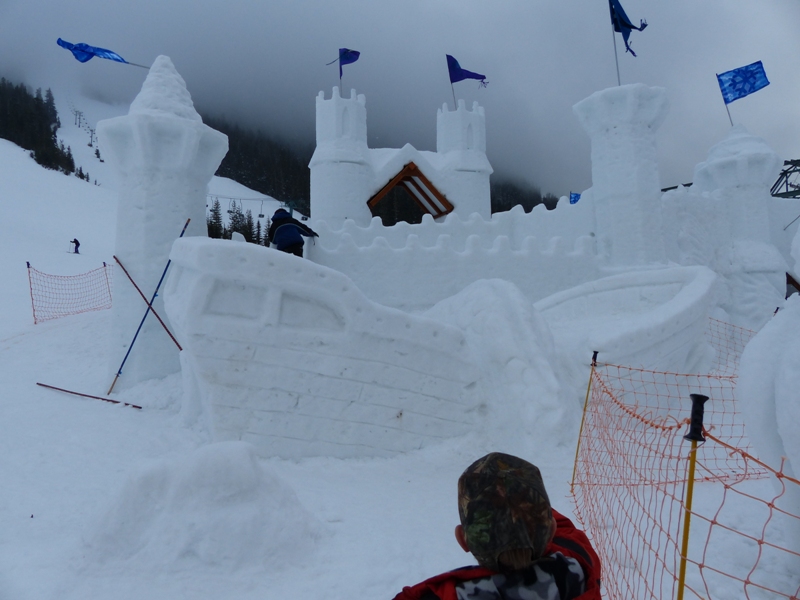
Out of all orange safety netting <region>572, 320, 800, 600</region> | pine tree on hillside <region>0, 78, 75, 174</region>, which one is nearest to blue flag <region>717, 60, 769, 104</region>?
orange safety netting <region>572, 320, 800, 600</region>

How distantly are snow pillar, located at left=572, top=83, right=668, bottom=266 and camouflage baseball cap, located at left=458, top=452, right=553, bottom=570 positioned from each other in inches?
365

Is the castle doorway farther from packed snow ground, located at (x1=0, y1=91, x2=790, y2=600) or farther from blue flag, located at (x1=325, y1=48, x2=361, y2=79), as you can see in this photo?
packed snow ground, located at (x1=0, y1=91, x2=790, y2=600)

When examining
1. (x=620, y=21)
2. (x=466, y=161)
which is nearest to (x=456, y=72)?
(x=466, y=161)

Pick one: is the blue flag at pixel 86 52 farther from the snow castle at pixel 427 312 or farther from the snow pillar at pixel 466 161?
the snow pillar at pixel 466 161

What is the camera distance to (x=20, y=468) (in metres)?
3.79

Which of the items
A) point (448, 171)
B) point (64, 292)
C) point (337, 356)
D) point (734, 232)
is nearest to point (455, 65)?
point (448, 171)

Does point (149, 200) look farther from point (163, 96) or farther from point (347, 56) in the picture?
point (347, 56)

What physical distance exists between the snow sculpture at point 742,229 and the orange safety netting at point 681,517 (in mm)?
8092

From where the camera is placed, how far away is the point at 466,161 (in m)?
15.5

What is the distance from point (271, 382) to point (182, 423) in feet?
4.19

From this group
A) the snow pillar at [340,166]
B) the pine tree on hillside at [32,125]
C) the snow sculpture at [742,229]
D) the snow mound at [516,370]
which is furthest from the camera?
the pine tree on hillside at [32,125]

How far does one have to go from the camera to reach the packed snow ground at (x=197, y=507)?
2.49 meters

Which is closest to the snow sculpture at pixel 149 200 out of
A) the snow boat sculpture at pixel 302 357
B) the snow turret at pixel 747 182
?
the snow boat sculpture at pixel 302 357

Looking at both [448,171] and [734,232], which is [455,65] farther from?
[734,232]
